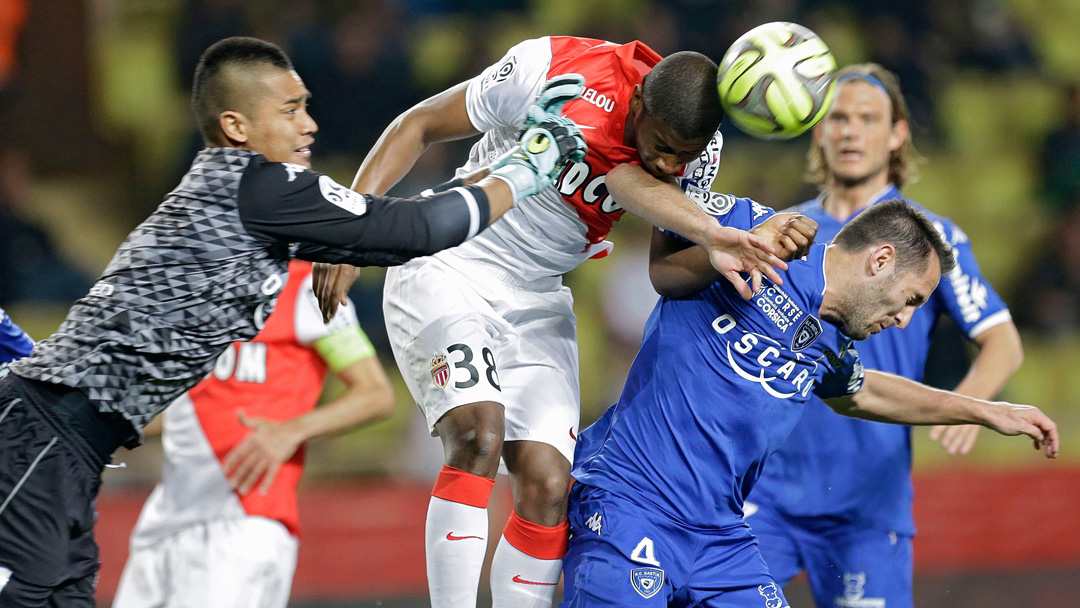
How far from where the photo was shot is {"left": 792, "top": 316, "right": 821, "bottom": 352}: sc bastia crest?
3.79m

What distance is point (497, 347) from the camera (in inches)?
168

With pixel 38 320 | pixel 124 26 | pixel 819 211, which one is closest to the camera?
pixel 819 211

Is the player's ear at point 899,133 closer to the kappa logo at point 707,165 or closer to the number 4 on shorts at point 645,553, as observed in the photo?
the kappa logo at point 707,165

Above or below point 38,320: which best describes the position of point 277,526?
above

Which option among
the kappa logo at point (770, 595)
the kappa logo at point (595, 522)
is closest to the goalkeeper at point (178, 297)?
the kappa logo at point (595, 522)

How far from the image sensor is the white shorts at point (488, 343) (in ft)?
12.9

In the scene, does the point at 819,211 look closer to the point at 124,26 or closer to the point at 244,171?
the point at 244,171

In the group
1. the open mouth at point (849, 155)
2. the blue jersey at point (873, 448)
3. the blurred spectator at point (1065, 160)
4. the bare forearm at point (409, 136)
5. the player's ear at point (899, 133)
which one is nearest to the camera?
the bare forearm at point (409, 136)

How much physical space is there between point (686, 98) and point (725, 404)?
1008 mm

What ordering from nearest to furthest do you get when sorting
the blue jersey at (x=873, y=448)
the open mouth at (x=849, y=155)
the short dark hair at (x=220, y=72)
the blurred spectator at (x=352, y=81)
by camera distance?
the short dark hair at (x=220, y=72) → the blue jersey at (x=873, y=448) → the open mouth at (x=849, y=155) → the blurred spectator at (x=352, y=81)

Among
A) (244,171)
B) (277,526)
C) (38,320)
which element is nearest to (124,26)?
(38,320)

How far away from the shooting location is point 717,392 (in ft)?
12.4

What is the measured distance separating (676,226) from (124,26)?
922cm

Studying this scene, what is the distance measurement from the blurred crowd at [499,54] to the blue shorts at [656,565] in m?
5.30
